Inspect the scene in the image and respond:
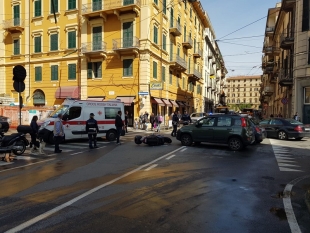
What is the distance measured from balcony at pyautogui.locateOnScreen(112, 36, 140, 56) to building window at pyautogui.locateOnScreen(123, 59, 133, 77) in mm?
791

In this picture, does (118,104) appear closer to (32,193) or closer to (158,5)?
(32,193)

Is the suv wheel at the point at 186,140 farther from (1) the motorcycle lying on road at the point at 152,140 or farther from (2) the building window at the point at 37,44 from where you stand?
(2) the building window at the point at 37,44

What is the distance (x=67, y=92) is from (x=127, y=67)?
7344 mm

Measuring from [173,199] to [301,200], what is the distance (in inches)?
103

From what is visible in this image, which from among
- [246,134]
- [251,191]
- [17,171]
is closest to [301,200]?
[251,191]

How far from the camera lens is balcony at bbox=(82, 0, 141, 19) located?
2604 centimetres

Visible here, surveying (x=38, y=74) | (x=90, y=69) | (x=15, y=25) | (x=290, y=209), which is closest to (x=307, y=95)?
(x=90, y=69)

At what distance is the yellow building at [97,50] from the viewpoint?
87.5ft

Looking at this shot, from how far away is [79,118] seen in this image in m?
14.8

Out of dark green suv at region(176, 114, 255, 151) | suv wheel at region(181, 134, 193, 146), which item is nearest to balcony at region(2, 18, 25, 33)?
suv wheel at region(181, 134, 193, 146)

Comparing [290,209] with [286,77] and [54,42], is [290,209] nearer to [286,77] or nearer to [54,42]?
[286,77]

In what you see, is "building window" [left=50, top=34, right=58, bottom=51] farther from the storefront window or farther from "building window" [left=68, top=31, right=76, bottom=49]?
the storefront window

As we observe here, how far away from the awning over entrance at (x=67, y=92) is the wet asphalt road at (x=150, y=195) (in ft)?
66.1

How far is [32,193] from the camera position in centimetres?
571
